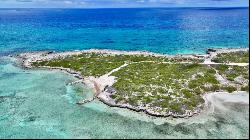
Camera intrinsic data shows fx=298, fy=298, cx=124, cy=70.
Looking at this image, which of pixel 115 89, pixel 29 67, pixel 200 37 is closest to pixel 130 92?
pixel 115 89

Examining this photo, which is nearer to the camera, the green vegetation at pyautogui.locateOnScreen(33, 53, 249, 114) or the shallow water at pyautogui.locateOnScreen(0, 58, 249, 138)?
the shallow water at pyautogui.locateOnScreen(0, 58, 249, 138)

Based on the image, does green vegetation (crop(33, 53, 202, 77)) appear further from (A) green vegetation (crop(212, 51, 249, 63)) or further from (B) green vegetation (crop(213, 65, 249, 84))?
(B) green vegetation (crop(213, 65, 249, 84))

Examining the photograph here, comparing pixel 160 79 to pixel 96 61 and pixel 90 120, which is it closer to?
pixel 90 120

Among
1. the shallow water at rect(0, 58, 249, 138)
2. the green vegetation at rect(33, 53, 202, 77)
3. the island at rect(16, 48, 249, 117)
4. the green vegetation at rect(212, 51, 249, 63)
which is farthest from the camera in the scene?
the green vegetation at rect(212, 51, 249, 63)

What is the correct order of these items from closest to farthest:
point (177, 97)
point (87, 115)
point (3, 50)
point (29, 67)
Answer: point (87, 115)
point (177, 97)
point (29, 67)
point (3, 50)

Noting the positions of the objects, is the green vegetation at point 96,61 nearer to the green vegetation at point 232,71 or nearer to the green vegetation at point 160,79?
the green vegetation at point 160,79

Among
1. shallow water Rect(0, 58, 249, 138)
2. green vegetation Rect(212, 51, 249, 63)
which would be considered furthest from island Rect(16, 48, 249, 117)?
shallow water Rect(0, 58, 249, 138)

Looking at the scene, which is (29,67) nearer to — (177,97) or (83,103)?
(83,103)

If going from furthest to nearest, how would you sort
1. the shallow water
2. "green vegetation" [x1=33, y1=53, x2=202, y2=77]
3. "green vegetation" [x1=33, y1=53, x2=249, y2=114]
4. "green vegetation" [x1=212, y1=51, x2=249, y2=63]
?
"green vegetation" [x1=212, y1=51, x2=249, y2=63]
"green vegetation" [x1=33, y1=53, x2=202, y2=77]
"green vegetation" [x1=33, y1=53, x2=249, y2=114]
the shallow water
